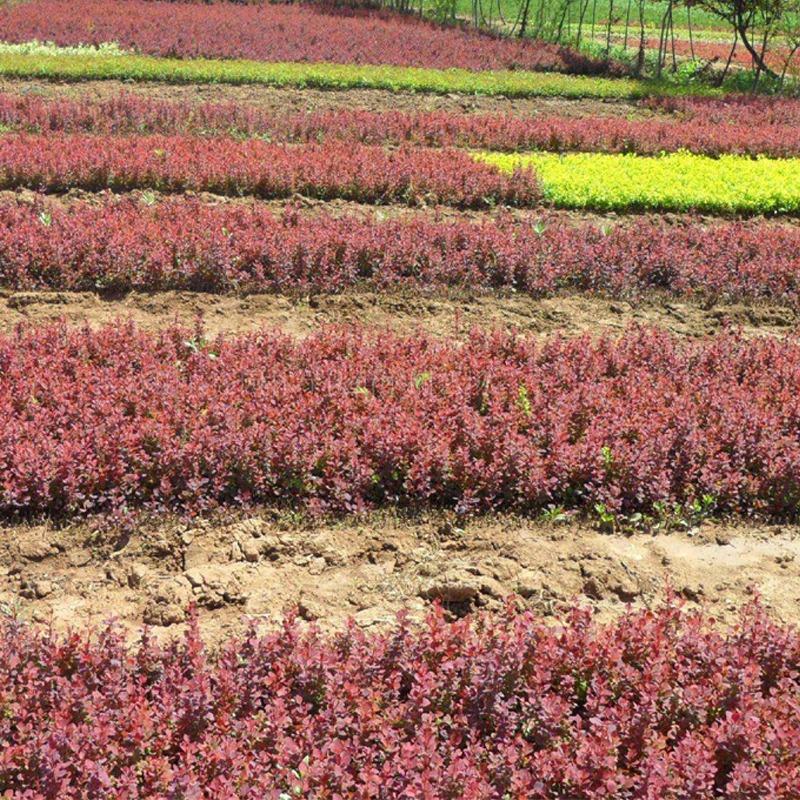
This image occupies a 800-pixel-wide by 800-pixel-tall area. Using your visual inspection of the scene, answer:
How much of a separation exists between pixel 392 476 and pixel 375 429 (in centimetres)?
35

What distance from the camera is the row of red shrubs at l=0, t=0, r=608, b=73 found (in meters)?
26.8

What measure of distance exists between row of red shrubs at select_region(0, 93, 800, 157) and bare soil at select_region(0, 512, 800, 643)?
1138 centimetres

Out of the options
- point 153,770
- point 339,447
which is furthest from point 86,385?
point 153,770

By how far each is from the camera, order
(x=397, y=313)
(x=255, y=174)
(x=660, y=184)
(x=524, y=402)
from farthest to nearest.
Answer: (x=660, y=184), (x=255, y=174), (x=397, y=313), (x=524, y=402)

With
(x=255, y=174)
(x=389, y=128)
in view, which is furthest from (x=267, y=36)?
(x=255, y=174)

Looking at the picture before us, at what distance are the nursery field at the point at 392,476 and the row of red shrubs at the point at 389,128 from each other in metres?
1.92

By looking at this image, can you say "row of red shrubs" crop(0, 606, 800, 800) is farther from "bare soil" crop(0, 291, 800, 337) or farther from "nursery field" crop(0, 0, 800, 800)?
"bare soil" crop(0, 291, 800, 337)

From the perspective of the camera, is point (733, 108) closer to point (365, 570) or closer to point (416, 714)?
point (365, 570)

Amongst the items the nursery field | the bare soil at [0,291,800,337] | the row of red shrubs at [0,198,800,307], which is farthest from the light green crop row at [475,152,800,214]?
the bare soil at [0,291,800,337]

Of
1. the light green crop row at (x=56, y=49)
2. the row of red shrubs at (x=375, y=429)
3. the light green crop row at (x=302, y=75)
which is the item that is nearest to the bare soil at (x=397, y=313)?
the row of red shrubs at (x=375, y=429)

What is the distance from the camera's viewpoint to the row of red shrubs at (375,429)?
20.2ft

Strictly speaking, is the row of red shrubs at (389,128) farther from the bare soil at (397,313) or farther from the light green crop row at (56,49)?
the light green crop row at (56,49)

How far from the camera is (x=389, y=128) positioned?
16.6 meters

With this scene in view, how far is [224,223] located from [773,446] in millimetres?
6683
